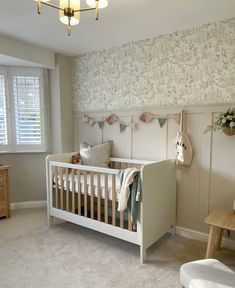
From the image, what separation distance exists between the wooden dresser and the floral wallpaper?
4.78ft

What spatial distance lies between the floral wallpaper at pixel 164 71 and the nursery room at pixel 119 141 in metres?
0.01

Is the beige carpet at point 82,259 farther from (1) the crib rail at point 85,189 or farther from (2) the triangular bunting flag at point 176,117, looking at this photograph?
(2) the triangular bunting flag at point 176,117

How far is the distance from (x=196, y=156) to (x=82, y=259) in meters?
1.62

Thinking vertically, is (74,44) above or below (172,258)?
above

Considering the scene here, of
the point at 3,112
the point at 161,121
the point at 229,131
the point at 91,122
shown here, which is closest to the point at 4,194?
the point at 3,112

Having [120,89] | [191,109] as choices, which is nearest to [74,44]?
[120,89]

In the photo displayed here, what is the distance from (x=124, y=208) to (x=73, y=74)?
93.7 inches

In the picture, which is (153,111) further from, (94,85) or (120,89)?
(94,85)

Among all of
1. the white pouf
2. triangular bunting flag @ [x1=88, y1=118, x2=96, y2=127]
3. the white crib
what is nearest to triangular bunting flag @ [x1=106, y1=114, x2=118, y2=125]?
triangular bunting flag @ [x1=88, y1=118, x2=96, y2=127]

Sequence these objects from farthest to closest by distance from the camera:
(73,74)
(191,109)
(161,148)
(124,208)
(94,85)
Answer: (73,74)
(94,85)
(161,148)
(191,109)
(124,208)

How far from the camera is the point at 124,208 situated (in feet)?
7.29

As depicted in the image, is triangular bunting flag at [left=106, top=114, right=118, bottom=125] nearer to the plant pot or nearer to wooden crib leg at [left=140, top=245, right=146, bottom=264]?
the plant pot

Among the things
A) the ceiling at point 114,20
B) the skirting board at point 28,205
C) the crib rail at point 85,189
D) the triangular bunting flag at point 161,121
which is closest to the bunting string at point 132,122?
the triangular bunting flag at point 161,121

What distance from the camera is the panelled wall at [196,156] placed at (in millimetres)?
2473
